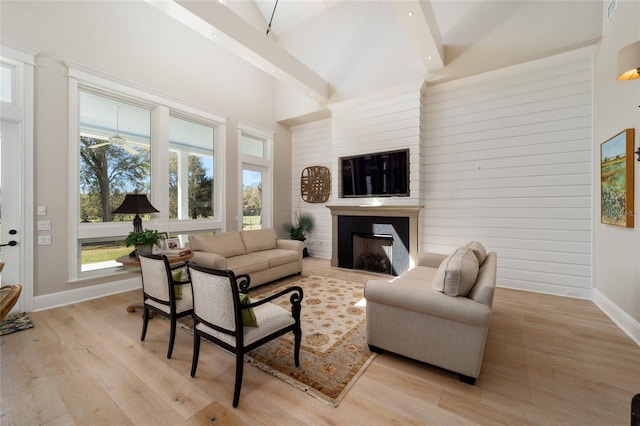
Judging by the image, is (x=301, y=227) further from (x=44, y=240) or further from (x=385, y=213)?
(x=44, y=240)

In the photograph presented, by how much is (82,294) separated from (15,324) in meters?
0.78

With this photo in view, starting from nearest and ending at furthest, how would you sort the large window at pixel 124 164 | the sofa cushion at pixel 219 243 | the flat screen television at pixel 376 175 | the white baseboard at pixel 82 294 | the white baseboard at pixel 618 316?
the white baseboard at pixel 618 316, the white baseboard at pixel 82 294, the large window at pixel 124 164, the sofa cushion at pixel 219 243, the flat screen television at pixel 376 175

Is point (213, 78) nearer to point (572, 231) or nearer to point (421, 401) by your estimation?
point (421, 401)

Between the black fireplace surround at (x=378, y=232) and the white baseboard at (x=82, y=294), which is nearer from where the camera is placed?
the white baseboard at (x=82, y=294)

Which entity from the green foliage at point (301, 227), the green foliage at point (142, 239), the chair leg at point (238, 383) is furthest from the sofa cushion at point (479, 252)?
the green foliage at point (301, 227)

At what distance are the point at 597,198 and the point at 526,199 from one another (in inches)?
28.8

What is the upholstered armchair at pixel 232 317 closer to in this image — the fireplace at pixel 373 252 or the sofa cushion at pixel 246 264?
the sofa cushion at pixel 246 264

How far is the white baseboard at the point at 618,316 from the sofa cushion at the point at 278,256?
402cm

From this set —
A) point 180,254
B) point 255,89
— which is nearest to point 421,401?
point 180,254

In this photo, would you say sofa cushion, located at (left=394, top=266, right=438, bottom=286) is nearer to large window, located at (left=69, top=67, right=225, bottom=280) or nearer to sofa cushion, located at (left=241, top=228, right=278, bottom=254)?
sofa cushion, located at (left=241, top=228, right=278, bottom=254)

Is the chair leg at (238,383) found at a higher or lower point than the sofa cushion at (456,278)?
lower

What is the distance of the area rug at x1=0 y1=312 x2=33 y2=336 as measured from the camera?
8.56ft

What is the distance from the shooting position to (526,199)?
3.95 metres

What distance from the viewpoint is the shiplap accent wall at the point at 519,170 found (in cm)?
363
